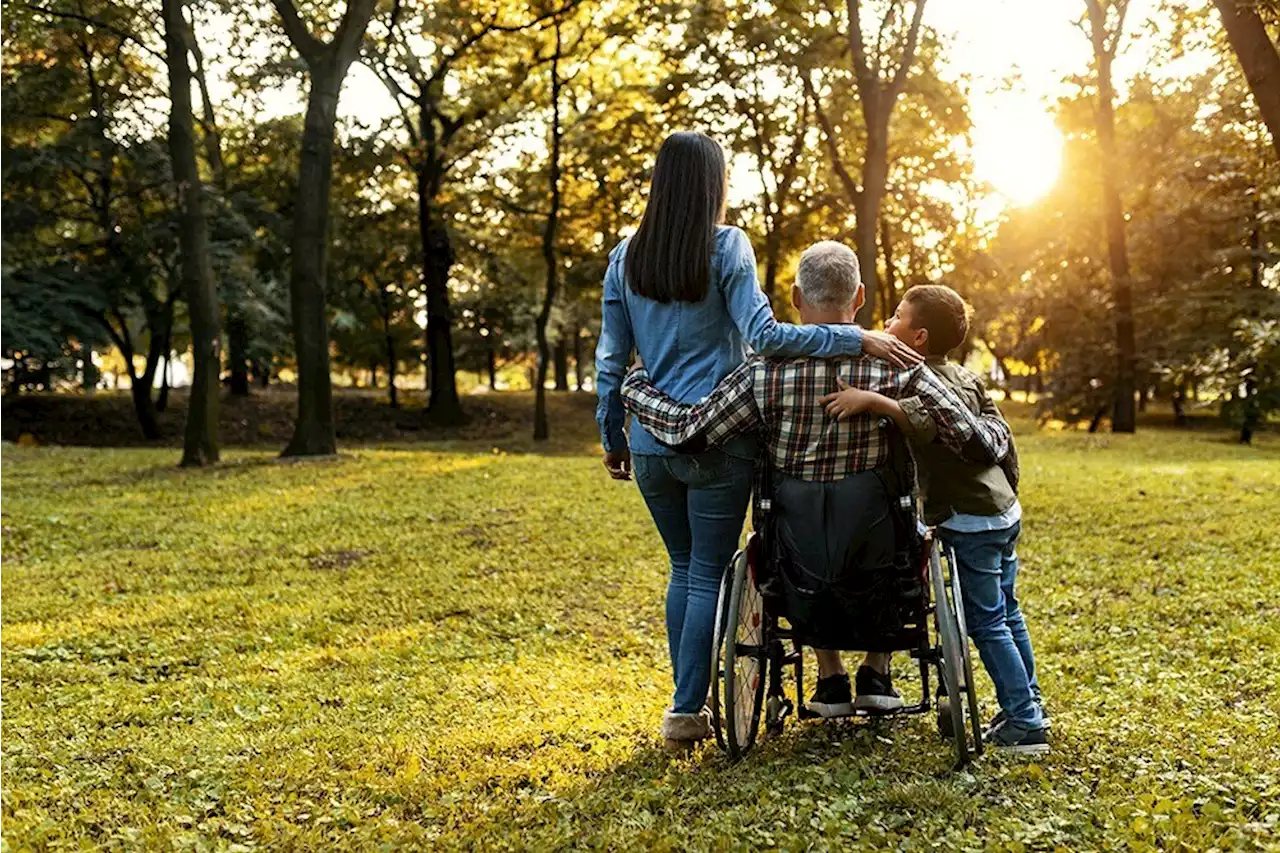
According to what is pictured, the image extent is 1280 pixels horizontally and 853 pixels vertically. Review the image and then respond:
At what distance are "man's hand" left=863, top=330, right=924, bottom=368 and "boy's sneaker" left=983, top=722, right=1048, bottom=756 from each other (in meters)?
1.43

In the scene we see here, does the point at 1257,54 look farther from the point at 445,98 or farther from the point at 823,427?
the point at 445,98

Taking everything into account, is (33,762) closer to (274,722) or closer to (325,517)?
(274,722)

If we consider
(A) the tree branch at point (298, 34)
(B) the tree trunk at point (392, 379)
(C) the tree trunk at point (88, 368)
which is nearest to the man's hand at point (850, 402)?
(A) the tree branch at point (298, 34)

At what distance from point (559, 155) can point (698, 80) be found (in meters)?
3.68

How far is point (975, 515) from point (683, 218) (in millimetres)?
1502

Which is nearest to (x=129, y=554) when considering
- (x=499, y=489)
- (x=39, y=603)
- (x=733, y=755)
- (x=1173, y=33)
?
(x=39, y=603)

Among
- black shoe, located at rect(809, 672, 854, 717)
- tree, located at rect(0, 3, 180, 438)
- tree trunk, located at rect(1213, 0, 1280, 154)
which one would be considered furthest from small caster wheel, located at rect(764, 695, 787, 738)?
tree, located at rect(0, 3, 180, 438)

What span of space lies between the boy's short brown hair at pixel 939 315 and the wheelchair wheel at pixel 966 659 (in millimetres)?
757

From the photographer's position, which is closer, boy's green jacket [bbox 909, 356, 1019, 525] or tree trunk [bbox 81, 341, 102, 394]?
boy's green jacket [bbox 909, 356, 1019, 525]

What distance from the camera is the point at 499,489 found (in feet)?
44.5

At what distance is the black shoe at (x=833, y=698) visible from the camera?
161 inches

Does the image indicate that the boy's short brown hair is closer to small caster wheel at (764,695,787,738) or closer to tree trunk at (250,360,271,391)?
small caster wheel at (764,695,787,738)

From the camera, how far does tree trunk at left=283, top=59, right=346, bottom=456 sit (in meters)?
16.1

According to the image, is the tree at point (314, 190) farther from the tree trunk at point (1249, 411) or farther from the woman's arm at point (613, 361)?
the tree trunk at point (1249, 411)
